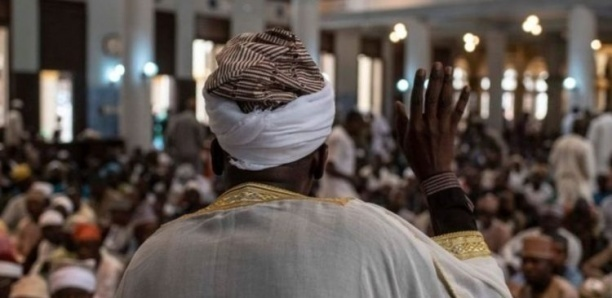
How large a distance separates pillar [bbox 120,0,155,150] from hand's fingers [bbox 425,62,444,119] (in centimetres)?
1307

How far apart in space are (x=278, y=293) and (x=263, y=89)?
0.29m

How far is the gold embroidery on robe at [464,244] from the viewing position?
1.40 metres

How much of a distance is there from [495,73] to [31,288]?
19199 millimetres

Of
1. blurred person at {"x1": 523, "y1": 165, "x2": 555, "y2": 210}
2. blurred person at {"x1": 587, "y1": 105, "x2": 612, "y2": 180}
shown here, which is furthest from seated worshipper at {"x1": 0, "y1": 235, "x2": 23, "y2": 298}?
blurred person at {"x1": 587, "y1": 105, "x2": 612, "y2": 180}

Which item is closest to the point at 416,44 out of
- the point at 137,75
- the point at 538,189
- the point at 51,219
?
the point at 137,75

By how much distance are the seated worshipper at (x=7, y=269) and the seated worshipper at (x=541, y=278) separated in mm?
2533

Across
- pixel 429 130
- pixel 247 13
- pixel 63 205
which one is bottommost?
pixel 63 205

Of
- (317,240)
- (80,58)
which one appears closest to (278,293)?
(317,240)

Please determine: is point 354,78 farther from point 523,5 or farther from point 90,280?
point 90,280

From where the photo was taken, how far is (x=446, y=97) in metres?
1.46

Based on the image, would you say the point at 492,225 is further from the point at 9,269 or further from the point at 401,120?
the point at 401,120

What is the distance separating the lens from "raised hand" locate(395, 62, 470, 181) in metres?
1.46

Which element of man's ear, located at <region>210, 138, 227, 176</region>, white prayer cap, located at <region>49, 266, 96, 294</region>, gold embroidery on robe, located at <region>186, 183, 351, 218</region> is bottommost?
white prayer cap, located at <region>49, 266, 96, 294</region>

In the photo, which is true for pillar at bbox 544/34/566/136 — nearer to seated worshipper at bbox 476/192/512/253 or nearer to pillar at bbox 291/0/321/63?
pillar at bbox 291/0/321/63
